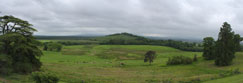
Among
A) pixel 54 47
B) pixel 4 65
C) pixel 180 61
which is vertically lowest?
pixel 54 47

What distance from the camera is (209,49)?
57656 millimetres

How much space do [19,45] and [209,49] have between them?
58035 millimetres

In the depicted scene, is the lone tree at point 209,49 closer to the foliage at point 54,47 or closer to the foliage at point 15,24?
the foliage at point 15,24

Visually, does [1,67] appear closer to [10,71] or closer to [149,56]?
[10,71]

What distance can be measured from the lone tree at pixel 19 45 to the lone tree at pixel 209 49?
5468 cm

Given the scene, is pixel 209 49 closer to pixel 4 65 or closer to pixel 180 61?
pixel 180 61

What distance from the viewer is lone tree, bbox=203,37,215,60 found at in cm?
5671

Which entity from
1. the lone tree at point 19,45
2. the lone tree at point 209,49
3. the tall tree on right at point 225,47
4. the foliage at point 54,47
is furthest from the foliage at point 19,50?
the foliage at point 54,47

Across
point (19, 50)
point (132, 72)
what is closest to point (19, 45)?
point (19, 50)

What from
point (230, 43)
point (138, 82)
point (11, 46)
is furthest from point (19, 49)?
point (230, 43)

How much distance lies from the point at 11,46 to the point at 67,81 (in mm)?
11700

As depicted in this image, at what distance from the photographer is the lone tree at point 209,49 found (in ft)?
186

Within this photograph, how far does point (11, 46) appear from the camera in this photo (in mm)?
27422

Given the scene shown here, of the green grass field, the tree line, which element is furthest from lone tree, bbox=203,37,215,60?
the tree line
